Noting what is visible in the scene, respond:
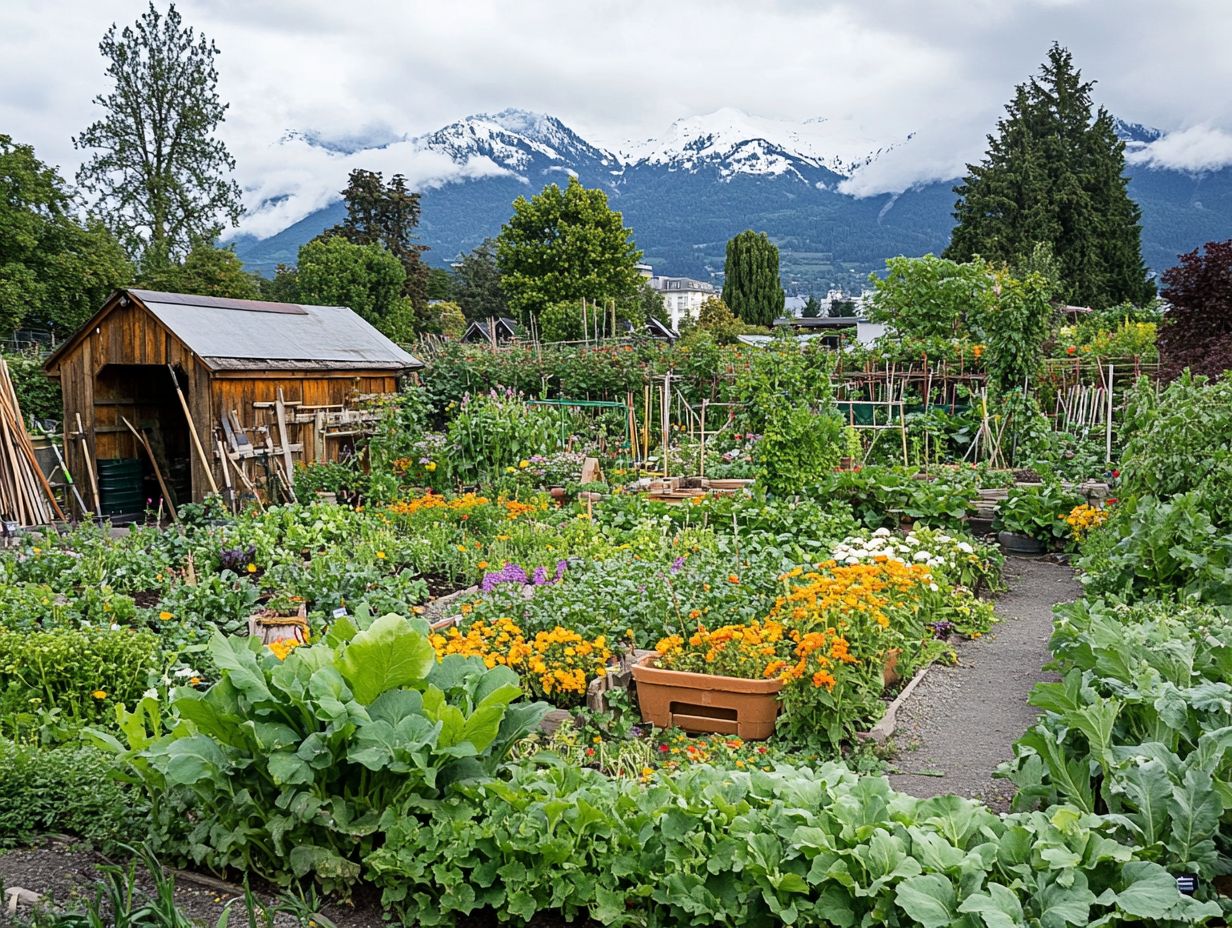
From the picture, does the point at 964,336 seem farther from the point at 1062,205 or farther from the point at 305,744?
the point at 1062,205

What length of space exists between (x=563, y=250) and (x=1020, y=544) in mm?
27943

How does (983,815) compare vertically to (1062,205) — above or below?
below

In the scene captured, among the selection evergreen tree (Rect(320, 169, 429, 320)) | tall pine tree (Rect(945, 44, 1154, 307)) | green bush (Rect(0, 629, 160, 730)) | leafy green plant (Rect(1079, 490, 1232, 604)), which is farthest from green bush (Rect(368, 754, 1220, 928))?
evergreen tree (Rect(320, 169, 429, 320))

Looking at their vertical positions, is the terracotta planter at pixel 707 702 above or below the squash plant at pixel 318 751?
below

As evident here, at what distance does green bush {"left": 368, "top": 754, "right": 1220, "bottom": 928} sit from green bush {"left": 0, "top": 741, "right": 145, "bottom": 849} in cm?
108

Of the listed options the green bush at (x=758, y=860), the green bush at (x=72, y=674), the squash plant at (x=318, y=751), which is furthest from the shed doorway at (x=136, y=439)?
the green bush at (x=758, y=860)

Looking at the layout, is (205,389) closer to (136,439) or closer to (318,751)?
(136,439)

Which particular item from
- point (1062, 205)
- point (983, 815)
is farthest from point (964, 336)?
point (1062, 205)

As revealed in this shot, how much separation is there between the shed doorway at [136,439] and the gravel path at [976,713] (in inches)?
410

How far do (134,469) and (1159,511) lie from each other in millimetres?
12555

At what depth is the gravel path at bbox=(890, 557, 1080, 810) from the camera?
14.5 feet

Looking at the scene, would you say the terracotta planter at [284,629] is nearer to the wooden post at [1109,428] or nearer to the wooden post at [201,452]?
the wooden post at [201,452]

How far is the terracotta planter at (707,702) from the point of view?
16.0ft

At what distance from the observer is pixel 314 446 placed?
13508 mm
